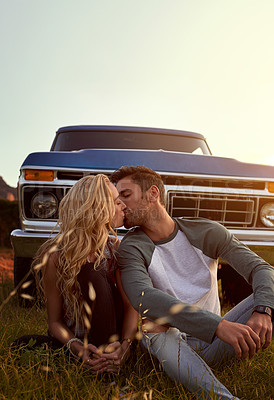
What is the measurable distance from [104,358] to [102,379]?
10cm

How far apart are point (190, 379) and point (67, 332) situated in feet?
2.09

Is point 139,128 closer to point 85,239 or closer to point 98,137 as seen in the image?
point 98,137

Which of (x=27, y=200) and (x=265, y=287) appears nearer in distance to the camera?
(x=265, y=287)

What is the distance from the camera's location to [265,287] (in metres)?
1.96

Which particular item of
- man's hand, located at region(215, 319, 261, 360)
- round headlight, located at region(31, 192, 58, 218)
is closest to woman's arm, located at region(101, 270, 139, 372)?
man's hand, located at region(215, 319, 261, 360)

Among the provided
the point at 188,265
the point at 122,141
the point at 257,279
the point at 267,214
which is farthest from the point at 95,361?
the point at 122,141

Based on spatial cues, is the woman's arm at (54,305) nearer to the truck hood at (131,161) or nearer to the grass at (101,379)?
the grass at (101,379)

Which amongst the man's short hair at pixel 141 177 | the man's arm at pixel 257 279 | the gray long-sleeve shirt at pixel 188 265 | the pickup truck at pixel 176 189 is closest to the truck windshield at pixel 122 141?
the pickup truck at pixel 176 189

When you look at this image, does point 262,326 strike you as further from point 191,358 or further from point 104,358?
point 104,358

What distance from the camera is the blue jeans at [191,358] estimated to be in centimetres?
166

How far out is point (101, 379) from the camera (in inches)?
68.1

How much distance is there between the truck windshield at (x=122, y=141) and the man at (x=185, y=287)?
175 centimetres

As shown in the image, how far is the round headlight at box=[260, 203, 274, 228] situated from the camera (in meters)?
3.32

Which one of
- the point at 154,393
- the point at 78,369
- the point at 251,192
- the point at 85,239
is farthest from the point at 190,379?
the point at 251,192
